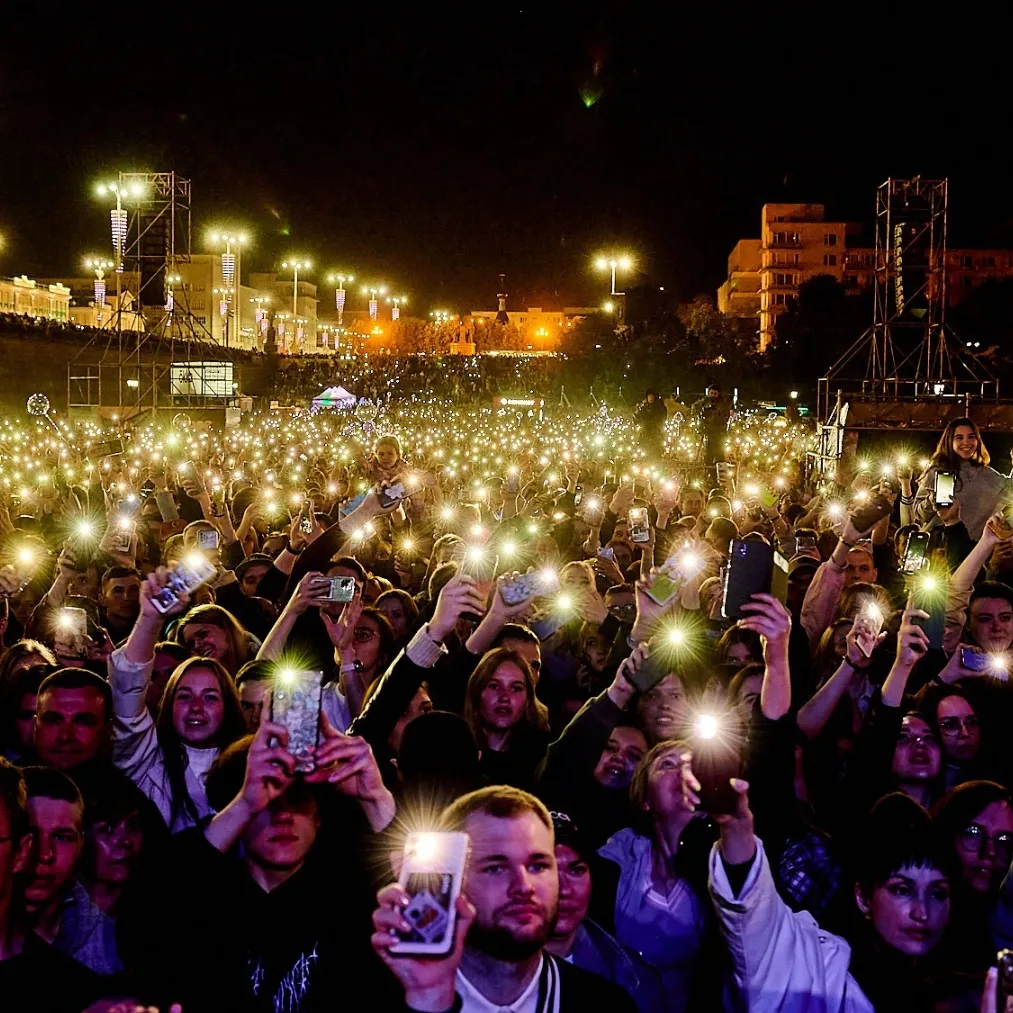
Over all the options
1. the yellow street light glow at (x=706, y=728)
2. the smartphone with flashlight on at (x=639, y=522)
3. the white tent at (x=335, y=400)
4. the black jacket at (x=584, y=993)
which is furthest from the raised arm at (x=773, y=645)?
the white tent at (x=335, y=400)

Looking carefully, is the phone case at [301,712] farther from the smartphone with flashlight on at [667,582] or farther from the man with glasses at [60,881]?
the smartphone with flashlight on at [667,582]

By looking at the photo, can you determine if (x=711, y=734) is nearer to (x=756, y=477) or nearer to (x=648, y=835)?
(x=648, y=835)

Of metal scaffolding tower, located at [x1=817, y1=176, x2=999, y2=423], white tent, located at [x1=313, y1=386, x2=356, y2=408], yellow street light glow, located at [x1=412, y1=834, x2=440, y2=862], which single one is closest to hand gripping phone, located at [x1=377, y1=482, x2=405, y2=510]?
yellow street light glow, located at [x1=412, y1=834, x2=440, y2=862]

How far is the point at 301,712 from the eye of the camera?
2.98 metres

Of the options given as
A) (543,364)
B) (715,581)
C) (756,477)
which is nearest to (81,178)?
(543,364)

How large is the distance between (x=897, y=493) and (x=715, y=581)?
21.5ft

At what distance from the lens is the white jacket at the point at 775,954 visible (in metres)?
3.04

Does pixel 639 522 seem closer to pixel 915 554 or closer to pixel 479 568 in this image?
pixel 915 554

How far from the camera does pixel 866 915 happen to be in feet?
11.5

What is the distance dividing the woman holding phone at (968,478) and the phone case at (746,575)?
5.26 m

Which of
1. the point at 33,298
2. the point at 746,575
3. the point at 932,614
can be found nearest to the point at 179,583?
the point at 746,575

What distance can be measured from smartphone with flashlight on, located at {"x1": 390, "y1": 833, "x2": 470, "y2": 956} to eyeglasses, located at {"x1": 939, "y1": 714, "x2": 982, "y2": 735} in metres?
3.30

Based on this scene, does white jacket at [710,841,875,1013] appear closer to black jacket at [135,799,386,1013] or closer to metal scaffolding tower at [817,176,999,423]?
black jacket at [135,799,386,1013]

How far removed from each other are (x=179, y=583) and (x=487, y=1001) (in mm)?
2113
